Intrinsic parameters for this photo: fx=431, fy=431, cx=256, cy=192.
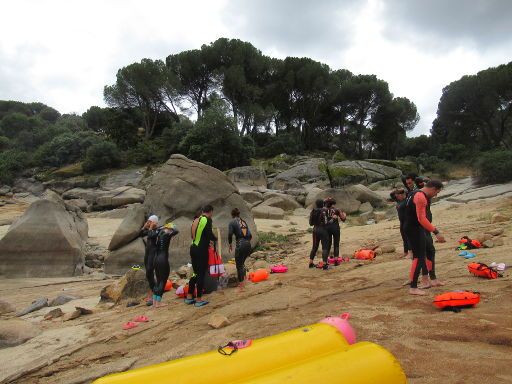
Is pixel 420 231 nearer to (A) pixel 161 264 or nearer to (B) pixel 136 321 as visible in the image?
(A) pixel 161 264

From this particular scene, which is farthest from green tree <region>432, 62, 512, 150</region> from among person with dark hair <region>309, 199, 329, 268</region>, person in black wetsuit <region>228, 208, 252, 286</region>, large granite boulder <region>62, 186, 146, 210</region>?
person in black wetsuit <region>228, 208, 252, 286</region>

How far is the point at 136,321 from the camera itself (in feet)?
19.3

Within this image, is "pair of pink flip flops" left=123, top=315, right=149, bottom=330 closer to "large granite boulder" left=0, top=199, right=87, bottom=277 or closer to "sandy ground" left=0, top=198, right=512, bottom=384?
"sandy ground" left=0, top=198, right=512, bottom=384

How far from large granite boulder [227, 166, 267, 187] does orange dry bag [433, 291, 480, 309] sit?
2319 cm

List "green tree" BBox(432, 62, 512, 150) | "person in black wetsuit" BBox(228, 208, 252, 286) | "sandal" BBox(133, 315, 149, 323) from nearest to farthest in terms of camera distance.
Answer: "sandal" BBox(133, 315, 149, 323)
"person in black wetsuit" BBox(228, 208, 252, 286)
"green tree" BBox(432, 62, 512, 150)

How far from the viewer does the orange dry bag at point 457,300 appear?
4712 millimetres

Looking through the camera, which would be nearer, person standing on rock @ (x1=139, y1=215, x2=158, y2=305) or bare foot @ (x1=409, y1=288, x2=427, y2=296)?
bare foot @ (x1=409, y1=288, x2=427, y2=296)

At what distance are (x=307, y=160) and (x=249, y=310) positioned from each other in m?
27.9

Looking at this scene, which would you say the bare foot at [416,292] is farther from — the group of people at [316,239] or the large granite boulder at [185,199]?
the large granite boulder at [185,199]

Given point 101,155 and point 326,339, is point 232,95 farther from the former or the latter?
point 326,339

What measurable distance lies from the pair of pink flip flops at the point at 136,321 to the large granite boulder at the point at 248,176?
863 inches

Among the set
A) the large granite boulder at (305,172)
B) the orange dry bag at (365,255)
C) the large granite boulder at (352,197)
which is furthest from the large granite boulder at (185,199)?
the large granite boulder at (305,172)

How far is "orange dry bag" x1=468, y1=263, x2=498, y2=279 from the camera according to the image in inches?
233

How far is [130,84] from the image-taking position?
3775cm
